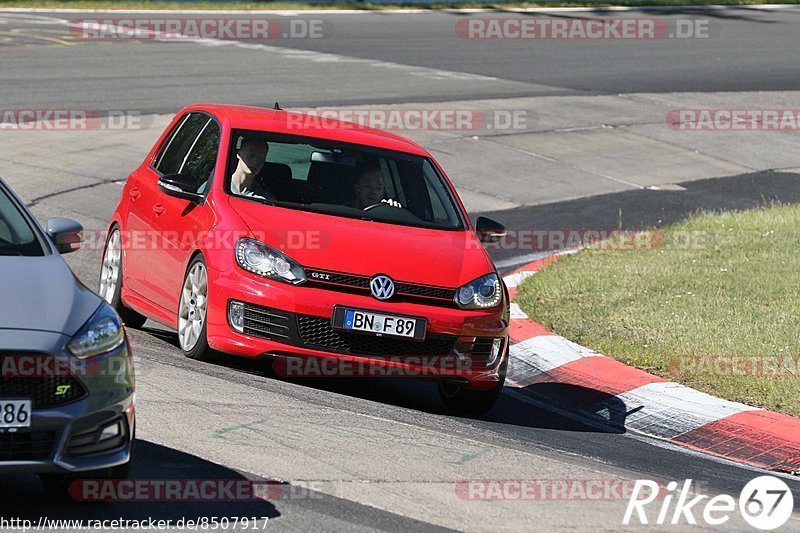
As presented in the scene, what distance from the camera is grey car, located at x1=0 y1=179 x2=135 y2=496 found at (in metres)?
5.22

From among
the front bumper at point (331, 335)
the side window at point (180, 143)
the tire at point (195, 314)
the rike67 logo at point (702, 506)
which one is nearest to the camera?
the rike67 logo at point (702, 506)

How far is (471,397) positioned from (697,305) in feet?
10.5

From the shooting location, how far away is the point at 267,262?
8211 mm

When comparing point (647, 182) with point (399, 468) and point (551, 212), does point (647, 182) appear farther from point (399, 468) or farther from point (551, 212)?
point (399, 468)

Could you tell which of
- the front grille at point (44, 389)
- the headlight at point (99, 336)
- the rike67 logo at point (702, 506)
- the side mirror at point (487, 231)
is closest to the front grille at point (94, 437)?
the front grille at point (44, 389)

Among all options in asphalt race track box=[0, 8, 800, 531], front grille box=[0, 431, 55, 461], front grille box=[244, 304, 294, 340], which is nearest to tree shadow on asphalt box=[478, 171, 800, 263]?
asphalt race track box=[0, 8, 800, 531]

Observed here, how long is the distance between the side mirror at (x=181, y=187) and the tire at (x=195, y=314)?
513 millimetres

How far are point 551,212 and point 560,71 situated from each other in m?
11.3

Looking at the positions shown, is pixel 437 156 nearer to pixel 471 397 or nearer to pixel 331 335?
pixel 471 397

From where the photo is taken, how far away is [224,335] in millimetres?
8234

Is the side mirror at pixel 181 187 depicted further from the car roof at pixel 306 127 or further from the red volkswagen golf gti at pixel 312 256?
the car roof at pixel 306 127

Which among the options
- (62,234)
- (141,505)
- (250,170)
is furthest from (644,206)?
(141,505)

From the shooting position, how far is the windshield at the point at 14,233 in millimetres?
6109

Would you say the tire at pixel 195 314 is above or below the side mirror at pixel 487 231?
below
